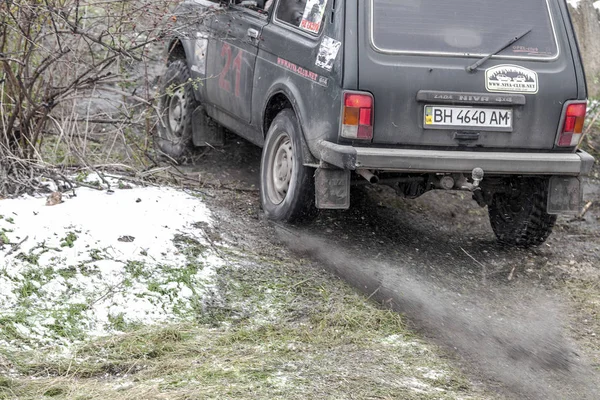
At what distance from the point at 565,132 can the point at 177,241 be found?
266cm

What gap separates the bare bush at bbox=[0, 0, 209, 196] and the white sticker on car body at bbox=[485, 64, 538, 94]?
226cm

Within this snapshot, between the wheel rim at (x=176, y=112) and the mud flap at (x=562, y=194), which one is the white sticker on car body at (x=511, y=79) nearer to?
the mud flap at (x=562, y=194)

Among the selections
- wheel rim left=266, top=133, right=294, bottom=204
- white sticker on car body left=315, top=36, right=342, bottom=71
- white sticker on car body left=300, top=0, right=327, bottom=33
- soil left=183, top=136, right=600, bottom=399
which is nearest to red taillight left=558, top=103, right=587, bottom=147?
soil left=183, top=136, right=600, bottom=399

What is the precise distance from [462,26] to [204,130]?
10.0 feet

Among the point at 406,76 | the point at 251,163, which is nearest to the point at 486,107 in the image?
the point at 406,76

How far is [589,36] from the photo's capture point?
10.7 m

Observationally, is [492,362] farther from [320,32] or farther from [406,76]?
[320,32]

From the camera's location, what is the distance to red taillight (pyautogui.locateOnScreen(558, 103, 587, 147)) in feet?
20.4

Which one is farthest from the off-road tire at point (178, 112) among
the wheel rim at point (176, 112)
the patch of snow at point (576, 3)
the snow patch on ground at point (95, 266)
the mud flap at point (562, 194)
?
the patch of snow at point (576, 3)

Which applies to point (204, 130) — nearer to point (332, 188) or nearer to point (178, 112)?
point (178, 112)

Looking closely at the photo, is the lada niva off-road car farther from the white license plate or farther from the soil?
the soil

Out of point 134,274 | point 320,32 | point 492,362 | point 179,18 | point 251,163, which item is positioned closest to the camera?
point 492,362

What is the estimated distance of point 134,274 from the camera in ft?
17.3

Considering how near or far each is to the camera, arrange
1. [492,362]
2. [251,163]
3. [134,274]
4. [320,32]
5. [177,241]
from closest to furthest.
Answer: [492,362], [134,274], [177,241], [320,32], [251,163]
